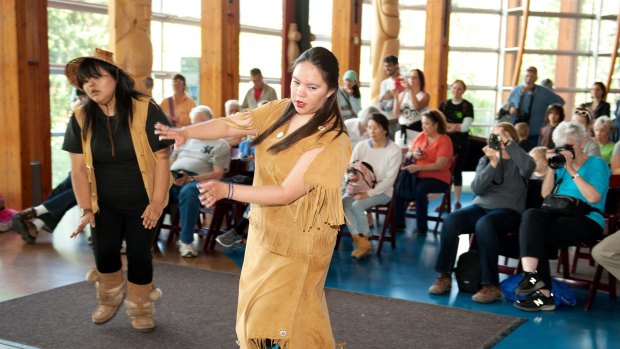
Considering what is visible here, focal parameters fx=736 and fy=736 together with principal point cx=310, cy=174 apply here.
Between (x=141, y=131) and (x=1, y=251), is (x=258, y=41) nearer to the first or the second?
(x=1, y=251)

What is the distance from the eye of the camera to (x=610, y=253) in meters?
4.47

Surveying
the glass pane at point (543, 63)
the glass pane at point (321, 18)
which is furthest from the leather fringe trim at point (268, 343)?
the glass pane at point (543, 63)

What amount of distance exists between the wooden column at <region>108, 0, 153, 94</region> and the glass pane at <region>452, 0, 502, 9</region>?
24.0 ft

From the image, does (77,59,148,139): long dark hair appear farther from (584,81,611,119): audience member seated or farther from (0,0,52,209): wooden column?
(584,81,611,119): audience member seated

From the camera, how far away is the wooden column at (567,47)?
13570 mm

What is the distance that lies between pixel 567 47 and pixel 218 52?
760 cm

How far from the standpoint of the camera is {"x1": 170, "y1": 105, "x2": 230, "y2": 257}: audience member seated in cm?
588

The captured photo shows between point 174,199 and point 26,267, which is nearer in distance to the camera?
point 26,267

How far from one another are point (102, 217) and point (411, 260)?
296 centimetres

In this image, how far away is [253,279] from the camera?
2.39m

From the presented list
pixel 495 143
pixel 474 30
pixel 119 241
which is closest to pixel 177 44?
pixel 495 143

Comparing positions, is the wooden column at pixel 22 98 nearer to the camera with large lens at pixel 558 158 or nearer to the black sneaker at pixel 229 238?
the black sneaker at pixel 229 238

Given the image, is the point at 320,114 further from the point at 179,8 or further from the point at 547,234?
the point at 179,8

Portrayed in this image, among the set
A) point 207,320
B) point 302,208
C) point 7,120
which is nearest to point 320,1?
point 7,120
